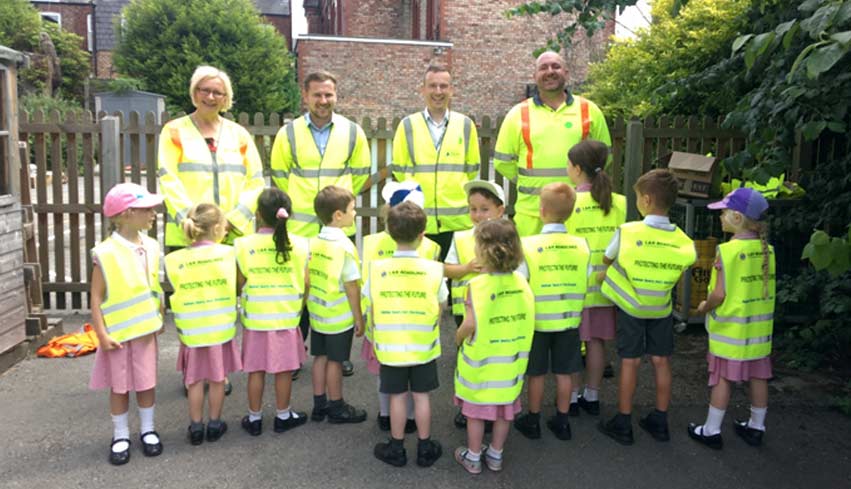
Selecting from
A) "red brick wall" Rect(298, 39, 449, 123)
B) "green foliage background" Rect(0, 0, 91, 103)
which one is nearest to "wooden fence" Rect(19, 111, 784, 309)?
"red brick wall" Rect(298, 39, 449, 123)

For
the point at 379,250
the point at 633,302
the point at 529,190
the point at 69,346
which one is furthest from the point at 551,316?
the point at 69,346

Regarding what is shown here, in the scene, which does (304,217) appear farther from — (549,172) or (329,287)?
(549,172)

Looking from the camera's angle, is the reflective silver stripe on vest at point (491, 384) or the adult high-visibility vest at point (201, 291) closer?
the reflective silver stripe on vest at point (491, 384)

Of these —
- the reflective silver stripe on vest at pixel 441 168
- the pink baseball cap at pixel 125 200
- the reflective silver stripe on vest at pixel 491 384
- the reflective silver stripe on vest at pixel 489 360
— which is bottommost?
the reflective silver stripe on vest at pixel 491 384

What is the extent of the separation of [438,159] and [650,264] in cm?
171

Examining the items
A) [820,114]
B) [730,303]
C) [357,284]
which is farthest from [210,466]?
[820,114]

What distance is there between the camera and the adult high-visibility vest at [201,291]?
13.3 ft

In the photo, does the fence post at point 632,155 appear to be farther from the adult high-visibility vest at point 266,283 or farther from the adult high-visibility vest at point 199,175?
the adult high-visibility vest at point 266,283

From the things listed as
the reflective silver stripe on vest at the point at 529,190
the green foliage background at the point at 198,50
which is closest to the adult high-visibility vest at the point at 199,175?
the reflective silver stripe on vest at the point at 529,190

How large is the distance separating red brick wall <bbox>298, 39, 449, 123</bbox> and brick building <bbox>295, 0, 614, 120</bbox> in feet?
0.11

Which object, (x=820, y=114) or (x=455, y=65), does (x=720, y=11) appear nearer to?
(x=820, y=114)

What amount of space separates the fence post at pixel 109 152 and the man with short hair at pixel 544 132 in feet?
13.0

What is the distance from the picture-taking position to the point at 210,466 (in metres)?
3.92

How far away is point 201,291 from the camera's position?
4.09m
